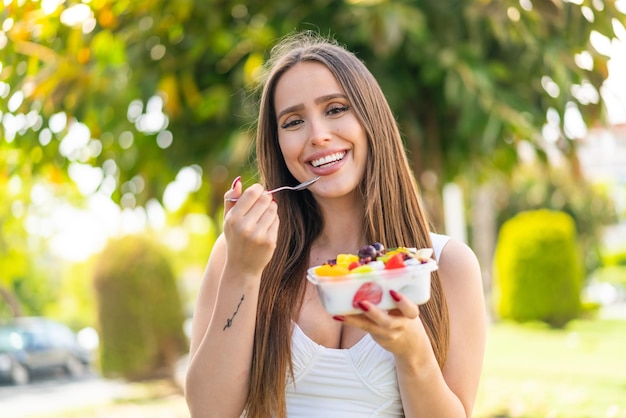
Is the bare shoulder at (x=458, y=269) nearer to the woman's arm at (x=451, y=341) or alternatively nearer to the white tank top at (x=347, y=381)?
the woman's arm at (x=451, y=341)

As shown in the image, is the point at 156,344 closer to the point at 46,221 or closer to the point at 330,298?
the point at 330,298

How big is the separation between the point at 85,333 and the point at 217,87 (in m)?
27.7

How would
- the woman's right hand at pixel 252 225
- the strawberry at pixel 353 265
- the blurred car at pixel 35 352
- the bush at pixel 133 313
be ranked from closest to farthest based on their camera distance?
the strawberry at pixel 353 265 → the woman's right hand at pixel 252 225 → the bush at pixel 133 313 → the blurred car at pixel 35 352

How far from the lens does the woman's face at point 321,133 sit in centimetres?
223

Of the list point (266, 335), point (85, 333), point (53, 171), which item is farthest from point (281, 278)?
point (85, 333)

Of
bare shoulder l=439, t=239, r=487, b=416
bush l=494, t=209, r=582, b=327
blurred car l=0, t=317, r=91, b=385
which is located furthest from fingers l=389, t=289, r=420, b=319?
blurred car l=0, t=317, r=91, b=385

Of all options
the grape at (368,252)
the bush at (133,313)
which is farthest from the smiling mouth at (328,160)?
the bush at (133,313)

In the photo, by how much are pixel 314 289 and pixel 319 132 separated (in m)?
0.49

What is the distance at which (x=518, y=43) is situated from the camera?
4688 mm

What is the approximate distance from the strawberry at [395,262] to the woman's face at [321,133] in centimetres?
48

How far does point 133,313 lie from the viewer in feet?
38.8

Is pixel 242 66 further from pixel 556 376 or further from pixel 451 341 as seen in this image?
pixel 556 376

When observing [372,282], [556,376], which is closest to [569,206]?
[556,376]

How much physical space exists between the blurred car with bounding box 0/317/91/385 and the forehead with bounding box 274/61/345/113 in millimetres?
16102
